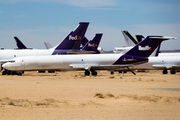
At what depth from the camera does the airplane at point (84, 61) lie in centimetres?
4891

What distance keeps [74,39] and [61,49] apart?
123 inches

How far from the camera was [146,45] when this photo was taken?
50.9m

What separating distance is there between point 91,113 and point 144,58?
1429 inches

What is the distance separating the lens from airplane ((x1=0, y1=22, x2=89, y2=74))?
56.0 metres

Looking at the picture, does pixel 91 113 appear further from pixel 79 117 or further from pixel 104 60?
pixel 104 60

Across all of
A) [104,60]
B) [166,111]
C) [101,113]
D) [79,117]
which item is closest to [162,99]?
[166,111]

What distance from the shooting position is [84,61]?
5003 cm

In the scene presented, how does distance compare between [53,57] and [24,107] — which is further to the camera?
[53,57]

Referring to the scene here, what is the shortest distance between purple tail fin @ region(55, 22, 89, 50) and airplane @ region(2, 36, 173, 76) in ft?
25.4

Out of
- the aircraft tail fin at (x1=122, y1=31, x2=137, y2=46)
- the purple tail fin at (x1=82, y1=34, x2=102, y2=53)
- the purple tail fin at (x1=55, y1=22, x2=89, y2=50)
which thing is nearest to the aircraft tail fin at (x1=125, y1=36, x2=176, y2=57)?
the purple tail fin at (x1=55, y1=22, x2=89, y2=50)

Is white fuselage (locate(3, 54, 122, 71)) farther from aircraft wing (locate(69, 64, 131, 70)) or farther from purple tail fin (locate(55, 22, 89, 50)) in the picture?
purple tail fin (locate(55, 22, 89, 50))

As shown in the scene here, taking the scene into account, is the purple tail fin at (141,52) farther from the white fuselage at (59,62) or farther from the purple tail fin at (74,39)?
the purple tail fin at (74,39)

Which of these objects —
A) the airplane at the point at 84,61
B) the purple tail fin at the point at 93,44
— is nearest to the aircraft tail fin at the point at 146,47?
the airplane at the point at 84,61

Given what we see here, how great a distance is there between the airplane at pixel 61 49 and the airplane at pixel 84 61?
5.86 meters
